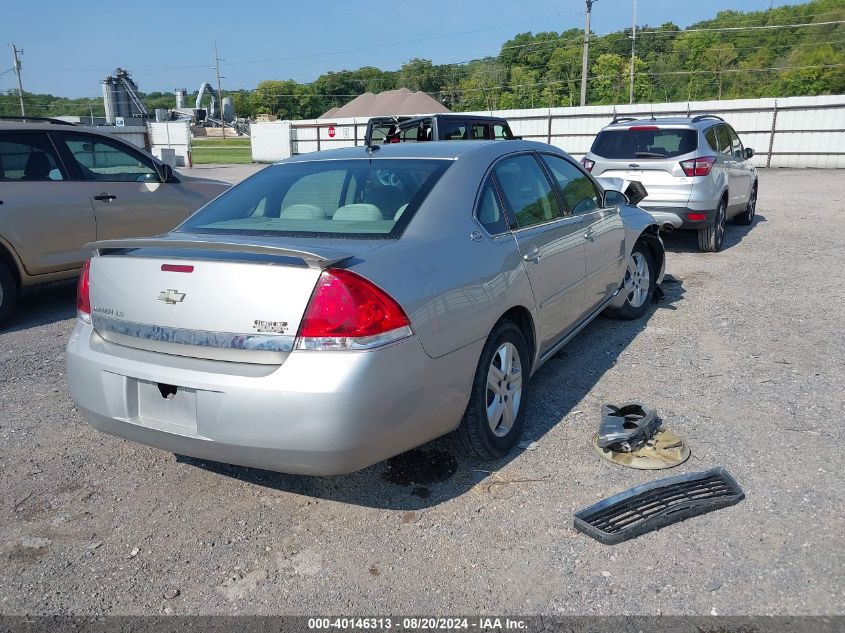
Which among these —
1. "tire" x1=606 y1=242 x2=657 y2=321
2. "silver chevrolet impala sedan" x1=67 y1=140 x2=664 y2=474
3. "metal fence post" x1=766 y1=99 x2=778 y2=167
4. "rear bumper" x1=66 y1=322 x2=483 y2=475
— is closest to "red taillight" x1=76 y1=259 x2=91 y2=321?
"silver chevrolet impala sedan" x1=67 y1=140 x2=664 y2=474

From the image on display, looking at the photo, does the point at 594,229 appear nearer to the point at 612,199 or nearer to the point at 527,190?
the point at 612,199

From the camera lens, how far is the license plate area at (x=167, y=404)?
275 cm

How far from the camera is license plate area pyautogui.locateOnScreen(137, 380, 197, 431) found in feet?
9.01

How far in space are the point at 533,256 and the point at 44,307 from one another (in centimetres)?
546

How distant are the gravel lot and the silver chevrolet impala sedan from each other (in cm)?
40

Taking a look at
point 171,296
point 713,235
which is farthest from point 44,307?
point 713,235

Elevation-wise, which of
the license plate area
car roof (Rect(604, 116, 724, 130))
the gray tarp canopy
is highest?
the gray tarp canopy

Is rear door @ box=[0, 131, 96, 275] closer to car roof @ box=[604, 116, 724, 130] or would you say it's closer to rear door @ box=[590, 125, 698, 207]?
rear door @ box=[590, 125, 698, 207]

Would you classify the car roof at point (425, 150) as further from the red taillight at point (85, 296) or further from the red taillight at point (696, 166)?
the red taillight at point (696, 166)

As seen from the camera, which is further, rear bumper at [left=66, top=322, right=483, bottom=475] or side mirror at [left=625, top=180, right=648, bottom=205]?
side mirror at [left=625, top=180, right=648, bottom=205]

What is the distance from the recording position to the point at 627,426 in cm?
375

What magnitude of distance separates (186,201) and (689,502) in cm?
624

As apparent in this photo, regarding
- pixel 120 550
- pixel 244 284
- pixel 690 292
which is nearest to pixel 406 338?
pixel 244 284

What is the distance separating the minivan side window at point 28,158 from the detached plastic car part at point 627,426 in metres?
5.56
